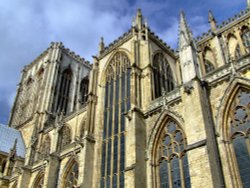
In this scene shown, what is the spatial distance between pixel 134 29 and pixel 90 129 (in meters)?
9.07

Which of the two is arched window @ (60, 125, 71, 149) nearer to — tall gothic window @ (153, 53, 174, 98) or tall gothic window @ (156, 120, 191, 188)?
tall gothic window @ (153, 53, 174, 98)

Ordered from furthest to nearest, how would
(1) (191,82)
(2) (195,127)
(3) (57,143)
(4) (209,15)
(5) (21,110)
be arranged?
(5) (21,110), (4) (209,15), (3) (57,143), (1) (191,82), (2) (195,127)

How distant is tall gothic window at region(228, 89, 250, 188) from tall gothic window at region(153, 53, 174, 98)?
7.59 meters

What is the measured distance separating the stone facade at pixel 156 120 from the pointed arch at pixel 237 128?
45 mm

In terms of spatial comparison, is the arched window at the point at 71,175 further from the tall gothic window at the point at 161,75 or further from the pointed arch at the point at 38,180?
the tall gothic window at the point at 161,75

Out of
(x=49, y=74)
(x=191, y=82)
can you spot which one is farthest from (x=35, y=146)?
(x=191, y=82)

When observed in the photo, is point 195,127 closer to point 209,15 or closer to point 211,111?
point 211,111

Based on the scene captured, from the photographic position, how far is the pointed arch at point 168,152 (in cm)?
1512

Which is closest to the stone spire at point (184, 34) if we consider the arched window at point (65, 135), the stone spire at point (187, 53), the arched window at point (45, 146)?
the stone spire at point (187, 53)

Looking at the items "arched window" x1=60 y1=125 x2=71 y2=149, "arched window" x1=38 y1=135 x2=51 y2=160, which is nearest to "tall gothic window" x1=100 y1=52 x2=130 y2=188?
"arched window" x1=60 y1=125 x2=71 y2=149

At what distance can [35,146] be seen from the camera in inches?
1163

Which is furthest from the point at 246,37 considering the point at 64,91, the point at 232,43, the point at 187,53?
the point at 64,91

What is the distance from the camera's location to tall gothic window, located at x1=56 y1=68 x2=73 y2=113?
133 ft

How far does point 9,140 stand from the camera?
126 feet
